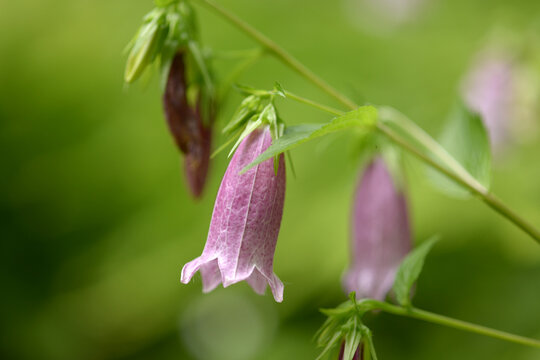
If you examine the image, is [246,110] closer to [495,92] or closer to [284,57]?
[284,57]

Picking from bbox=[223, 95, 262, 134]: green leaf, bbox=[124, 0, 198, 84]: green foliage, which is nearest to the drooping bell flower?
bbox=[124, 0, 198, 84]: green foliage

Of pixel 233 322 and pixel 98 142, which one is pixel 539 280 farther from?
pixel 98 142

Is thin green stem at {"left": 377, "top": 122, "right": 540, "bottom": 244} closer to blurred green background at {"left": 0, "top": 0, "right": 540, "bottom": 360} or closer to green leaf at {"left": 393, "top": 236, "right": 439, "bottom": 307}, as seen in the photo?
green leaf at {"left": 393, "top": 236, "right": 439, "bottom": 307}

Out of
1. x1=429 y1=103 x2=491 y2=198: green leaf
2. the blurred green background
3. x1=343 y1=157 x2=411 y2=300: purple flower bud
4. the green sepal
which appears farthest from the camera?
the blurred green background

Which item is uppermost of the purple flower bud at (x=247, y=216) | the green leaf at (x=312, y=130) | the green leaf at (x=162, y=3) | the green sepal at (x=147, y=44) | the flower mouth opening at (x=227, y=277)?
the green leaf at (x=162, y=3)

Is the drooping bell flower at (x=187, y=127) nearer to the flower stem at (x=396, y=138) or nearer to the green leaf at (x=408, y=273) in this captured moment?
the flower stem at (x=396, y=138)

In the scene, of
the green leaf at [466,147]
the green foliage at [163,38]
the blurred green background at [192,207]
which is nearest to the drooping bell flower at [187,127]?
the green foliage at [163,38]
